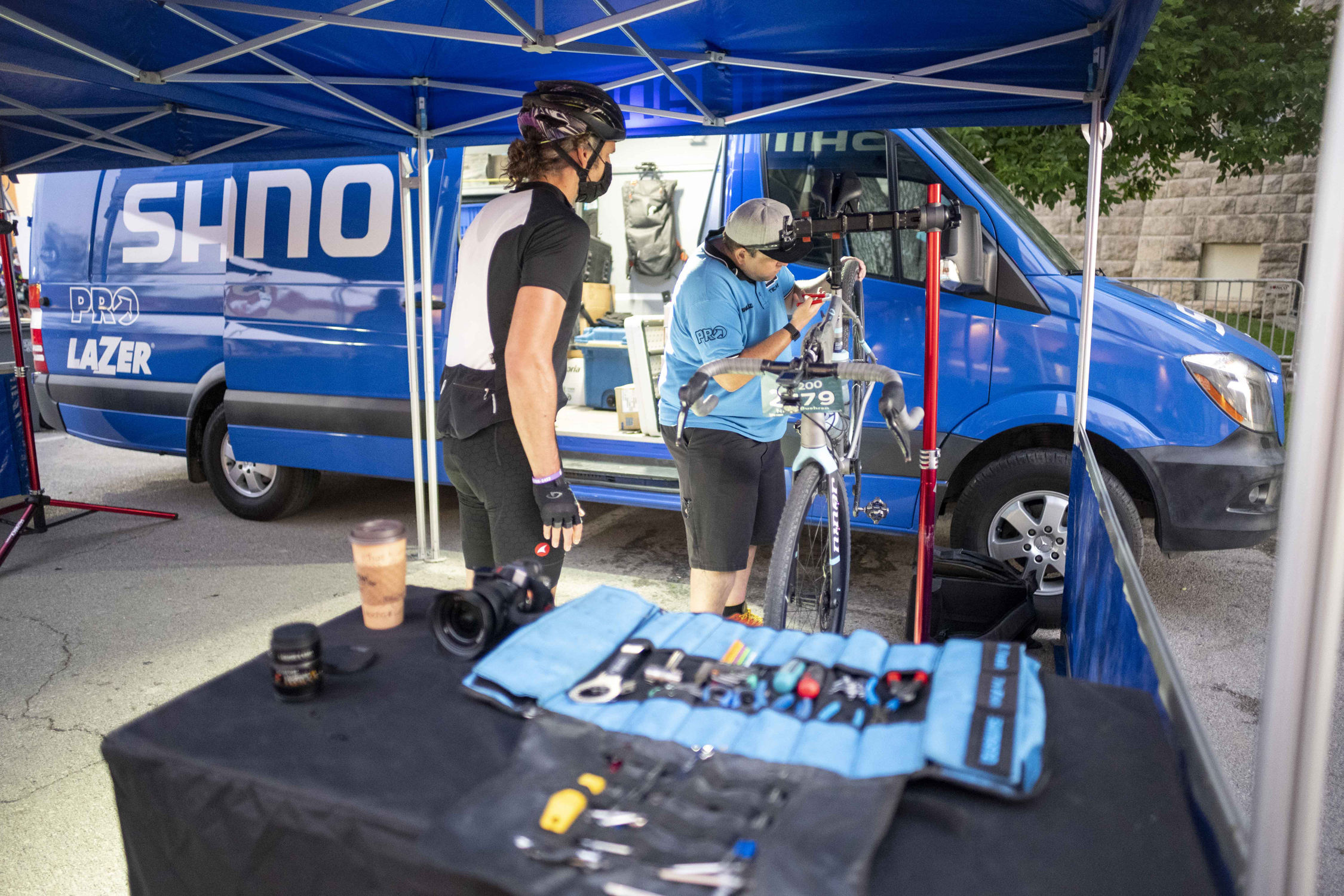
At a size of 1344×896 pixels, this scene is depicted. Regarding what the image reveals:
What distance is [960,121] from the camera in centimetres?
362

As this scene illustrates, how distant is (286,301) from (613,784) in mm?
5169

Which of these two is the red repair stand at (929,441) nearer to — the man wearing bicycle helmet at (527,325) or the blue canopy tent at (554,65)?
the blue canopy tent at (554,65)

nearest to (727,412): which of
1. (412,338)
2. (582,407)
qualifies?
(412,338)

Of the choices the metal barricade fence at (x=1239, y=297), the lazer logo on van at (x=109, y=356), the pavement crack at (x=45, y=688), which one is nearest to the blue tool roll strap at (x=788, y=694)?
the pavement crack at (x=45, y=688)

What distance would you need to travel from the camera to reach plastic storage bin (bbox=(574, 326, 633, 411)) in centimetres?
588

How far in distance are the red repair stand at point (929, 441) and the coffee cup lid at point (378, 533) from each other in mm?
1653

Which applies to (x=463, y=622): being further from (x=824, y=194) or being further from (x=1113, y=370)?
(x=1113, y=370)

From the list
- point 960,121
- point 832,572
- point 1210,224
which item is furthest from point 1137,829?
point 1210,224

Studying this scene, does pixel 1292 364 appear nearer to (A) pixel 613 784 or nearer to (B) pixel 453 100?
(A) pixel 613 784

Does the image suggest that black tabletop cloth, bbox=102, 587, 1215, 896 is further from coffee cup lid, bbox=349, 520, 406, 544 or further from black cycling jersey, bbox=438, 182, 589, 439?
black cycling jersey, bbox=438, 182, 589, 439

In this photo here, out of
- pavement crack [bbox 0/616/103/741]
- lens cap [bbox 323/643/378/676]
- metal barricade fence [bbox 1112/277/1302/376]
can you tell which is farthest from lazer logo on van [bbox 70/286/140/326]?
metal barricade fence [bbox 1112/277/1302/376]

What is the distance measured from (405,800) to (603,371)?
16.3ft

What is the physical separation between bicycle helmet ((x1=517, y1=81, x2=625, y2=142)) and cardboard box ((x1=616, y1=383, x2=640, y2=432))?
9.24 feet

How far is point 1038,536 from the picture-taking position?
4.17m
